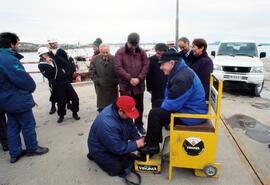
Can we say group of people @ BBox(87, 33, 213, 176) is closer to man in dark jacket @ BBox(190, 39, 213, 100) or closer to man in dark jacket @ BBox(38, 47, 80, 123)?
man in dark jacket @ BBox(190, 39, 213, 100)

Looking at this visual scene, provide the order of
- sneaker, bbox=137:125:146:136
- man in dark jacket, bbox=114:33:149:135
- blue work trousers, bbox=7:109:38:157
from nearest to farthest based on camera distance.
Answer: blue work trousers, bbox=7:109:38:157 → man in dark jacket, bbox=114:33:149:135 → sneaker, bbox=137:125:146:136

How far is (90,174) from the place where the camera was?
10.6 feet

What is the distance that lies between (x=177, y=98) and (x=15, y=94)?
7.54ft

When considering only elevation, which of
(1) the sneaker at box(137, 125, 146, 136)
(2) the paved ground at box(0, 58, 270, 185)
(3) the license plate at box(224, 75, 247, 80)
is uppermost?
(3) the license plate at box(224, 75, 247, 80)

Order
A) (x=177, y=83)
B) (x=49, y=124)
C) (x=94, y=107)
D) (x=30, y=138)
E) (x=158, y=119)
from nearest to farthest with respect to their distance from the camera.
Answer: (x=177, y=83) < (x=158, y=119) < (x=30, y=138) < (x=49, y=124) < (x=94, y=107)

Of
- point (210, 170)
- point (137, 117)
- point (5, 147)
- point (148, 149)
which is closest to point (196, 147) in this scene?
point (210, 170)

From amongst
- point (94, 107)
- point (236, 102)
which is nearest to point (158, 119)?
point (94, 107)

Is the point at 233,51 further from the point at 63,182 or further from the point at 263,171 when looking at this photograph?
the point at 63,182

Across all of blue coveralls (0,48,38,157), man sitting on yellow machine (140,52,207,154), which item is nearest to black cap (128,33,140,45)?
man sitting on yellow machine (140,52,207,154)

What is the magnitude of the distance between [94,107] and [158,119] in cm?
358

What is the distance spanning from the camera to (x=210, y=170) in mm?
3004

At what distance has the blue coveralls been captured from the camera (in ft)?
10.6

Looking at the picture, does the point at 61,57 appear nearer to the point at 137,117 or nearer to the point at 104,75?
the point at 104,75

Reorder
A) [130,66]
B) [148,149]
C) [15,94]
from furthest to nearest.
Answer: [130,66]
[15,94]
[148,149]
